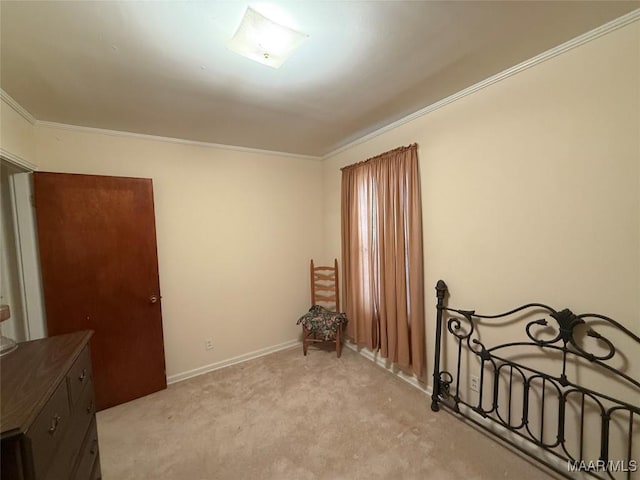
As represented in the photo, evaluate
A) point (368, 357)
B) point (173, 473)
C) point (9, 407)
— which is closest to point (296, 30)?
point (9, 407)

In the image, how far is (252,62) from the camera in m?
1.53

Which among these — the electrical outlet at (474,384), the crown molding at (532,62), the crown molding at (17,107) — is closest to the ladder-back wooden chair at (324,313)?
the electrical outlet at (474,384)

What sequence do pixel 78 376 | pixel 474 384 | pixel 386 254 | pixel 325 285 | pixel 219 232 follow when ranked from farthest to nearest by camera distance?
pixel 325 285 < pixel 219 232 < pixel 386 254 < pixel 474 384 < pixel 78 376

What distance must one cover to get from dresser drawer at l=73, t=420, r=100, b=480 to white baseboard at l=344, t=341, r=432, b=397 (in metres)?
2.35

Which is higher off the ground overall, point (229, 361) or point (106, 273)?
point (106, 273)

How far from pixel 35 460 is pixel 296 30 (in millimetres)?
1997

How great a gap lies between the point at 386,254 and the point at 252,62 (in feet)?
6.12

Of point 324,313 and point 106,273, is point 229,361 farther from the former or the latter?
point 106,273

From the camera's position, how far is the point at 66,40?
132 cm

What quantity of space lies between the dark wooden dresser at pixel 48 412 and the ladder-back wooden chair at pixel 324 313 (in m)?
1.96

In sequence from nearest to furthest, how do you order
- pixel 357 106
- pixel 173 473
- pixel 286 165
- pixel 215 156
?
pixel 173 473
pixel 357 106
pixel 215 156
pixel 286 165

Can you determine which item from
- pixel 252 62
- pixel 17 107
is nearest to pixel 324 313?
pixel 252 62

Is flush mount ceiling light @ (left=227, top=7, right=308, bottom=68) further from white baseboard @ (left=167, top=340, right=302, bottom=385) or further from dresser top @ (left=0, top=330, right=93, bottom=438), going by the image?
white baseboard @ (left=167, top=340, right=302, bottom=385)

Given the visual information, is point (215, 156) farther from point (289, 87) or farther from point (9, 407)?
point (9, 407)
